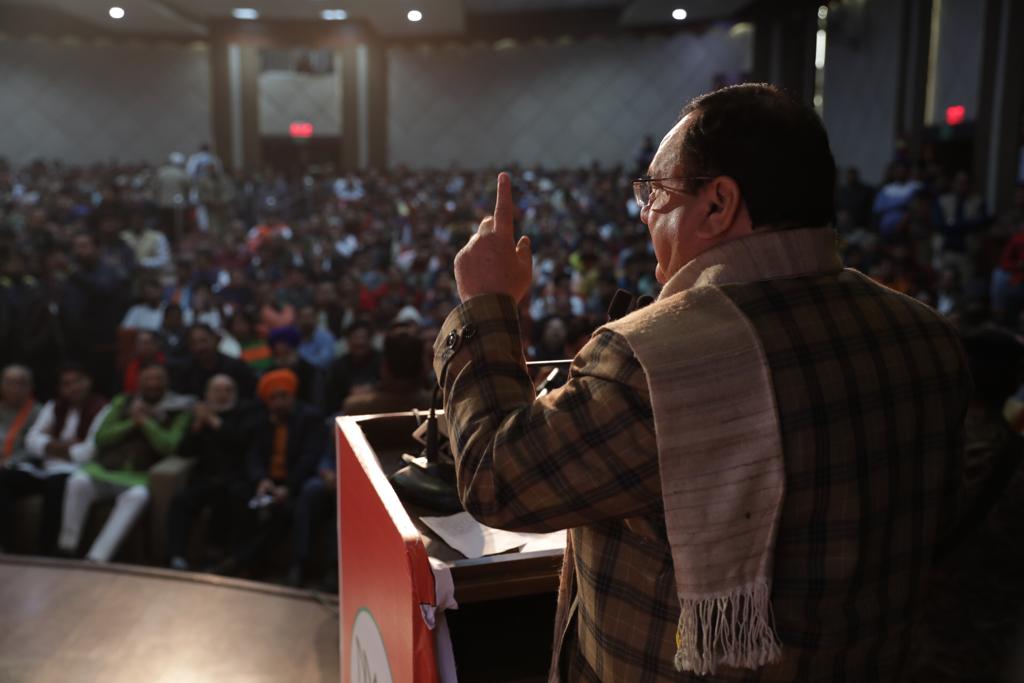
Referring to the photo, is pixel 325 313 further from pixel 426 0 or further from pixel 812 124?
pixel 426 0

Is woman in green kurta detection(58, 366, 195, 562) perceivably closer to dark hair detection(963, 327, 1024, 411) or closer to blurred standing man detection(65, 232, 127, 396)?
blurred standing man detection(65, 232, 127, 396)

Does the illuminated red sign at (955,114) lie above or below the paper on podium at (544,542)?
above

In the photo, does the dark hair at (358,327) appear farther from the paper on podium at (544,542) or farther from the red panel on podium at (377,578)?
the paper on podium at (544,542)

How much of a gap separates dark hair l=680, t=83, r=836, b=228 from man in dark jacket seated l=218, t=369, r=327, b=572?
323 cm

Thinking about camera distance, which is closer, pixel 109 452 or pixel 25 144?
pixel 109 452

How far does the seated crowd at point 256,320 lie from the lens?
3746 mm

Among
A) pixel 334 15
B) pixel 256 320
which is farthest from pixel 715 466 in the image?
pixel 334 15

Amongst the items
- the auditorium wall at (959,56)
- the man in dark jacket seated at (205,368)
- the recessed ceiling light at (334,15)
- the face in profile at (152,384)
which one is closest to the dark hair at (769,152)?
the face in profile at (152,384)

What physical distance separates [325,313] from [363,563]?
4.99 m

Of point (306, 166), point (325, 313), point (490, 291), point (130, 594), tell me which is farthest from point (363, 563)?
point (306, 166)

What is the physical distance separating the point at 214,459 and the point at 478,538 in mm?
3108

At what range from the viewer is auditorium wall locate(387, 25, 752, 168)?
14.5 meters

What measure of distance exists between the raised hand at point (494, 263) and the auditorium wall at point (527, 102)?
14077 mm

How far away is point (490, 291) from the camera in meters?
0.90
